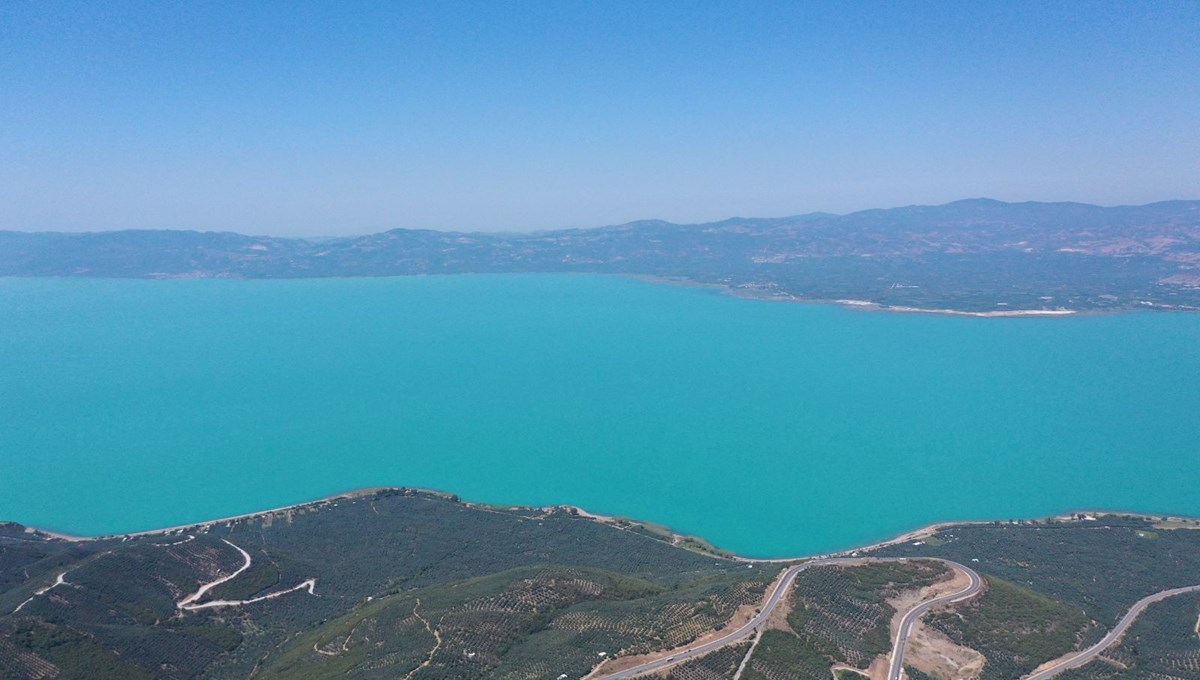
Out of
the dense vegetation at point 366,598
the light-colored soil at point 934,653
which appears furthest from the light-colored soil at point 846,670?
the dense vegetation at point 366,598

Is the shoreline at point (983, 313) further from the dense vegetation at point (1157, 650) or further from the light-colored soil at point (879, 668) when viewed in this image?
the light-colored soil at point (879, 668)

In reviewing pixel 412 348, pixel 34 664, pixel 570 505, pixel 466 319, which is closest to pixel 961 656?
pixel 570 505

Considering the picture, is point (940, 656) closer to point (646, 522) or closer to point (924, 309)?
point (646, 522)

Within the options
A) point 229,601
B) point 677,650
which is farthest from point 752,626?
point 229,601

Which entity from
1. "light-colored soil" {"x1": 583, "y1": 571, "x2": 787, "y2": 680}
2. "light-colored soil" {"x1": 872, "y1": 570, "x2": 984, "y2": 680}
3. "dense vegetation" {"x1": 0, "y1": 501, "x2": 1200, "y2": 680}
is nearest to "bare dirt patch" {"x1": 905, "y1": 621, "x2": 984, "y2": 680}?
"light-colored soil" {"x1": 872, "y1": 570, "x2": 984, "y2": 680}

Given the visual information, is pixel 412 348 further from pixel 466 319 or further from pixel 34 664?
pixel 34 664

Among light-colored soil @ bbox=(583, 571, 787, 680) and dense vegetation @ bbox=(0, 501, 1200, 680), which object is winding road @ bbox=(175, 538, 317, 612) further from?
light-colored soil @ bbox=(583, 571, 787, 680)
